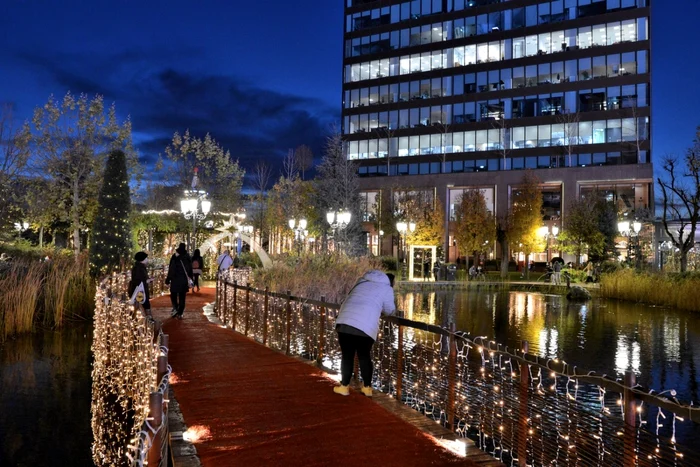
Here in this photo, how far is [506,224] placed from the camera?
151 feet

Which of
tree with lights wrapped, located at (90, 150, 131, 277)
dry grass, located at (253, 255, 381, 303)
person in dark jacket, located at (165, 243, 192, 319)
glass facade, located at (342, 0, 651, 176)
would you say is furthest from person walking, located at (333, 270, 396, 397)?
glass facade, located at (342, 0, 651, 176)

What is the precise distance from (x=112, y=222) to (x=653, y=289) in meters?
19.8

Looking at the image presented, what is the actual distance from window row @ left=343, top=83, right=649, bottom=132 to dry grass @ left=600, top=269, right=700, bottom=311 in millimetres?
30209

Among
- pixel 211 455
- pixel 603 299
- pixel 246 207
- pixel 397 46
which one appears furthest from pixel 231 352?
pixel 397 46

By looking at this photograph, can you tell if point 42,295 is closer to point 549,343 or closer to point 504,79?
point 549,343

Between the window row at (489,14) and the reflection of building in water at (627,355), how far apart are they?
150 ft

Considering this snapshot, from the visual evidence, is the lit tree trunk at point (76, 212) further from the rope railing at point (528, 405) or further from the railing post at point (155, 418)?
the railing post at point (155, 418)

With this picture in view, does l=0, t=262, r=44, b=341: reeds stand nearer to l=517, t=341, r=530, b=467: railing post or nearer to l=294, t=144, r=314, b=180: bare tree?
l=517, t=341, r=530, b=467: railing post

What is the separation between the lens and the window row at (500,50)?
51000mm

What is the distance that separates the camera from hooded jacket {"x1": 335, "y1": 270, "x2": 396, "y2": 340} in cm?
627

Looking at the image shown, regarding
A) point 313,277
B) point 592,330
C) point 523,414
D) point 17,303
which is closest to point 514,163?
point 313,277

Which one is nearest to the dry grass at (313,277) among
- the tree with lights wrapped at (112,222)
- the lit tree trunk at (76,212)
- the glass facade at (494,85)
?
the tree with lights wrapped at (112,222)

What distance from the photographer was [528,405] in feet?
16.3

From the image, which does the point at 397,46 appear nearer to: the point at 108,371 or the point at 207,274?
the point at 207,274
